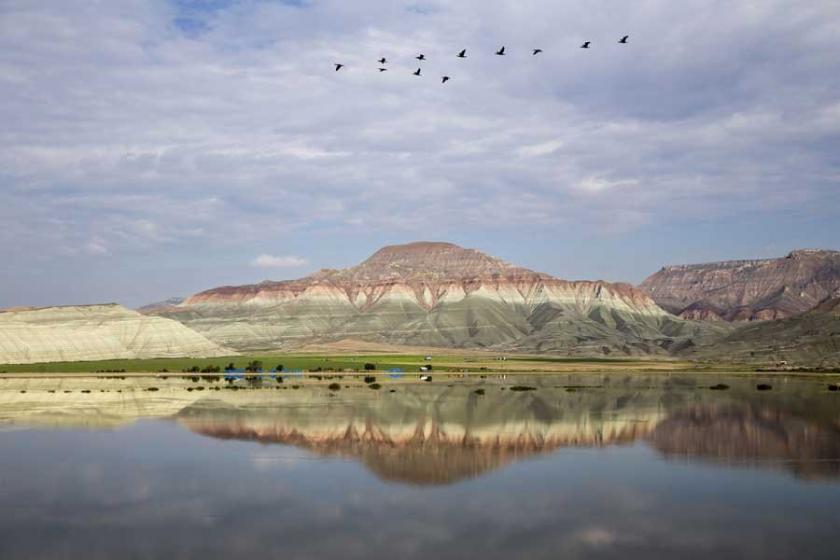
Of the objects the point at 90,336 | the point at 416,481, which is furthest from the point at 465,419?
the point at 90,336

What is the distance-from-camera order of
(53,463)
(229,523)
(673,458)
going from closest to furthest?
(229,523), (53,463), (673,458)

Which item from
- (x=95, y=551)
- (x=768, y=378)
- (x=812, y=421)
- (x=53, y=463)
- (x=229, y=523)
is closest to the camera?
(x=95, y=551)

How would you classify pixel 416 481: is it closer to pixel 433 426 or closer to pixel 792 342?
pixel 433 426

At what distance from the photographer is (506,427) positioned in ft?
149

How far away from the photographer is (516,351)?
18588cm

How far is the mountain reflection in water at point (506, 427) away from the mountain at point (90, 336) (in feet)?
212

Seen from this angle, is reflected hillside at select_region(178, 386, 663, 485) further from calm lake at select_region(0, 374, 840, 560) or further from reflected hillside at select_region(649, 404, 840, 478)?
reflected hillside at select_region(649, 404, 840, 478)

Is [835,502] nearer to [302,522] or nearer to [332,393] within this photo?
[302,522]

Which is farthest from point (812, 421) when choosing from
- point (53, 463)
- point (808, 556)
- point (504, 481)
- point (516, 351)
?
point (516, 351)

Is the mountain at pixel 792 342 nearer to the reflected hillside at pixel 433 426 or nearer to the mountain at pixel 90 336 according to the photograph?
the reflected hillside at pixel 433 426

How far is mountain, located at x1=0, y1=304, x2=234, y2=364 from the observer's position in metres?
116

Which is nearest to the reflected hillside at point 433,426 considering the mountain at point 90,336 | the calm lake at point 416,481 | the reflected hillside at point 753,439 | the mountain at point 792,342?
the calm lake at point 416,481

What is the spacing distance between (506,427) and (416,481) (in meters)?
16.4

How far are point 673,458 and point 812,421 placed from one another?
17.8m
